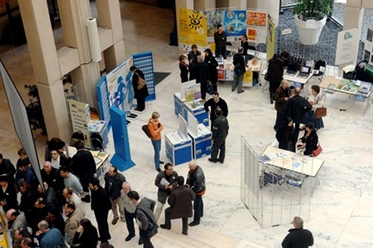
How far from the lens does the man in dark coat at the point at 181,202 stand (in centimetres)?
986

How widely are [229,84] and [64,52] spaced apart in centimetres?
539

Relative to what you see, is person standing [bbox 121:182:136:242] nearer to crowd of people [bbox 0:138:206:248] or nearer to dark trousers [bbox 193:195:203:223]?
crowd of people [bbox 0:138:206:248]

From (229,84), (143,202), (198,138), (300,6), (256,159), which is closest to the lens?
(143,202)

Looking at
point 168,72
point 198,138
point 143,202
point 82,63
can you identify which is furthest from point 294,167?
point 168,72

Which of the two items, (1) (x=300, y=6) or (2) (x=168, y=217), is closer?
(2) (x=168, y=217)

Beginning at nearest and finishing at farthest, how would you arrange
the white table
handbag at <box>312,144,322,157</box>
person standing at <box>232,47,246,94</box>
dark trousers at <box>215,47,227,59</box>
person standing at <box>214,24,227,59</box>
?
1. the white table
2. handbag at <box>312,144,322,157</box>
3. person standing at <box>232,47,246,94</box>
4. person standing at <box>214,24,227,59</box>
5. dark trousers at <box>215,47,227,59</box>

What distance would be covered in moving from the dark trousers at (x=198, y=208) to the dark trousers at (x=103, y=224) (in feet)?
5.78

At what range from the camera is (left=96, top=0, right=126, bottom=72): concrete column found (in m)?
14.3

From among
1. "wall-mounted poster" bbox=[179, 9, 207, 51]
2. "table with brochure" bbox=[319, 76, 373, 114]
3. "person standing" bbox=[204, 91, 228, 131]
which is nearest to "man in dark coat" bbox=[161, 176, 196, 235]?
"person standing" bbox=[204, 91, 228, 131]

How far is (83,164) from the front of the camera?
11.2m

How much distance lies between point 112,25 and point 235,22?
4534 mm

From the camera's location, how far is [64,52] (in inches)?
520

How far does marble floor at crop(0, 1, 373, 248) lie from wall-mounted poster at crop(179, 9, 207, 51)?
3.41 feet

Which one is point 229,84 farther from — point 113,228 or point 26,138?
point 26,138
